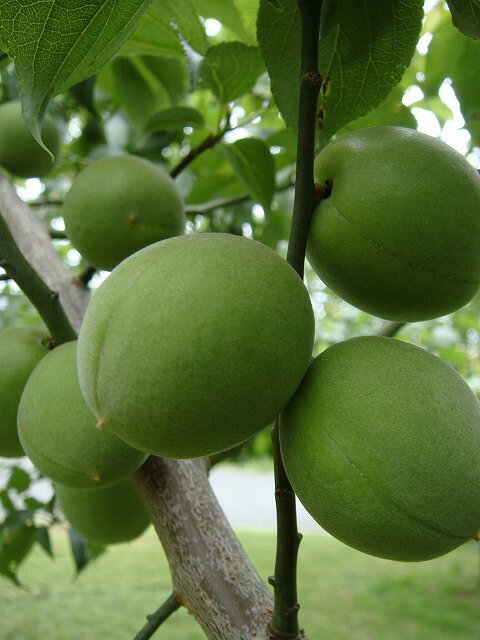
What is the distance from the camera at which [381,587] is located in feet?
23.2

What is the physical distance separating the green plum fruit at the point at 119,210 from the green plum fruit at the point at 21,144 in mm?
461

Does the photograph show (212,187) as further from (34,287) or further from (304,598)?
(304,598)

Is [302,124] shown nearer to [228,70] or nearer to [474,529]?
[474,529]

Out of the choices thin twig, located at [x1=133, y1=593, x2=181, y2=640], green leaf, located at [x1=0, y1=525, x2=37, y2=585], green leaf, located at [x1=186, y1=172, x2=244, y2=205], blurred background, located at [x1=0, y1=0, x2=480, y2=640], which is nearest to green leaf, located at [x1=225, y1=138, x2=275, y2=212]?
blurred background, located at [x1=0, y1=0, x2=480, y2=640]

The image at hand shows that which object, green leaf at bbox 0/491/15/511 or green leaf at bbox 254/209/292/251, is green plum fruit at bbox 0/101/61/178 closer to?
green leaf at bbox 254/209/292/251

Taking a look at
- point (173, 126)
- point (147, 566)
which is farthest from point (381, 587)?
point (173, 126)

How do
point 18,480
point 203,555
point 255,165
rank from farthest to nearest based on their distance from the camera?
1. point 18,480
2. point 255,165
3. point 203,555

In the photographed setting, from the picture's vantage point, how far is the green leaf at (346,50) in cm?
105

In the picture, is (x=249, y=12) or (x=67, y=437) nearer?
(x=67, y=437)

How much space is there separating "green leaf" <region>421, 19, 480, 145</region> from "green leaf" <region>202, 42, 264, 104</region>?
1.86 feet

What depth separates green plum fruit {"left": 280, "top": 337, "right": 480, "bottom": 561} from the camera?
890 mm

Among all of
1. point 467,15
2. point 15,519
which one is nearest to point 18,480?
point 15,519

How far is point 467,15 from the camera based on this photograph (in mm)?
953

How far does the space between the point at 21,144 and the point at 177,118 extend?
48 centimetres
